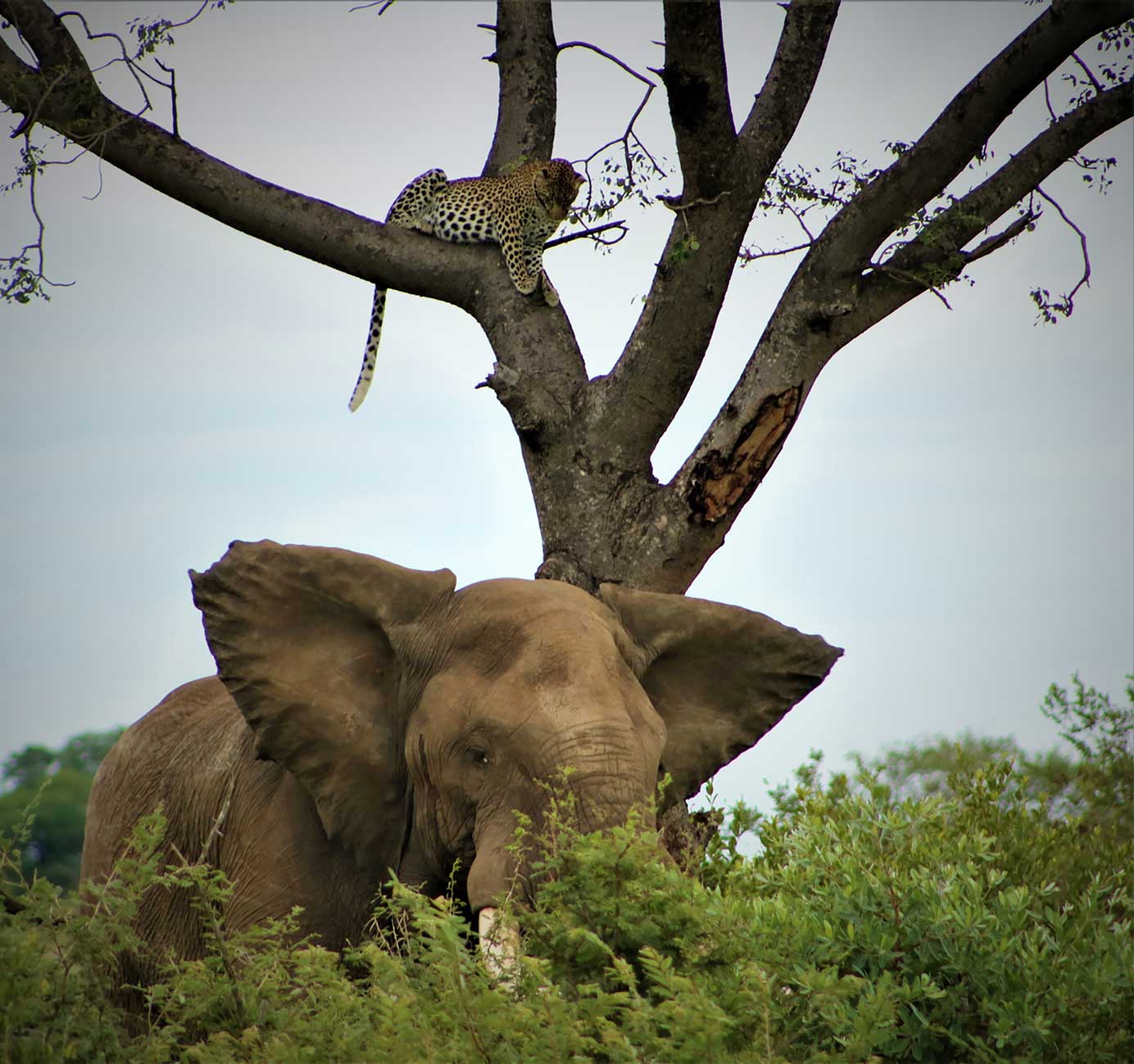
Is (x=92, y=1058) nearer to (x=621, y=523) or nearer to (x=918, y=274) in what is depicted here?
(x=621, y=523)

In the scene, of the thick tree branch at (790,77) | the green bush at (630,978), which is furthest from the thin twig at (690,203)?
the green bush at (630,978)

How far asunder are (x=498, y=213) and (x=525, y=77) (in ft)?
2.97

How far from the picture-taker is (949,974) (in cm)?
461

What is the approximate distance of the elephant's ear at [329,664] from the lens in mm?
5512

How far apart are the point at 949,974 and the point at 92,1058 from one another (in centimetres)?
260

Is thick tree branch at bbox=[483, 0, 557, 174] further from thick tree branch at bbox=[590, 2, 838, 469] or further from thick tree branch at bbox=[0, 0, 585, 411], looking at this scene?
thick tree branch at bbox=[590, 2, 838, 469]

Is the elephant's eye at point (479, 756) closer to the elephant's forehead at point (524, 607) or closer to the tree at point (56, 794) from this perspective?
the elephant's forehead at point (524, 607)

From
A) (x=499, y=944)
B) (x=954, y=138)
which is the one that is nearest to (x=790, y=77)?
(x=954, y=138)

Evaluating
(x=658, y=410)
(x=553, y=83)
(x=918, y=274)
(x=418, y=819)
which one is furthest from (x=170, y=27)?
(x=418, y=819)

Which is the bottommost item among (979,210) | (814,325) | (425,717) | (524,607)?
(425,717)

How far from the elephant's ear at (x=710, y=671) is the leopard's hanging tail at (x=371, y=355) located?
5.20 m

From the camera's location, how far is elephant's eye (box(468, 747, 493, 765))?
5160 millimetres

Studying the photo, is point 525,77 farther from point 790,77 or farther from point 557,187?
point 790,77

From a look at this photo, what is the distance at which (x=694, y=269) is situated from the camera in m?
7.44
